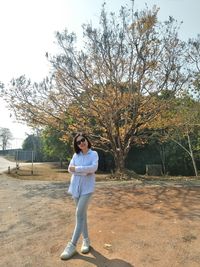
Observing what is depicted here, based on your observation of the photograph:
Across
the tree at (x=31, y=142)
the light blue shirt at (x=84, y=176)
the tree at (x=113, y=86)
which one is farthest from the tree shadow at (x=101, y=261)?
the tree at (x=31, y=142)

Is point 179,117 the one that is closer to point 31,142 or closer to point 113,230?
point 113,230

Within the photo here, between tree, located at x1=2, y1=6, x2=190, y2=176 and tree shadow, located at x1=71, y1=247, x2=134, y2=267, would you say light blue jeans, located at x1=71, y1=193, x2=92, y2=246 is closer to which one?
tree shadow, located at x1=71, y1=247, x2=134, y2=267

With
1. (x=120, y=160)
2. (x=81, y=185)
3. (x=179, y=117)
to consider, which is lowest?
(x=81, y=185)

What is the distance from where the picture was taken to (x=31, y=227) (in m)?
6.68

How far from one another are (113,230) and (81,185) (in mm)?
1557

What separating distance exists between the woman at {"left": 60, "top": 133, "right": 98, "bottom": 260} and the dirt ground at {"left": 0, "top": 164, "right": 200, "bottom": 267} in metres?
0.18

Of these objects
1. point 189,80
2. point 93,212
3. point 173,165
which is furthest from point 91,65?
point 173,165

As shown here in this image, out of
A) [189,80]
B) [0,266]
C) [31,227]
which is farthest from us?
[189,80]

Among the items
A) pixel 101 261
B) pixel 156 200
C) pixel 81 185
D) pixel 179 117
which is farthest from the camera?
pixel 179 117

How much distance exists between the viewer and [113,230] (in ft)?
20.1

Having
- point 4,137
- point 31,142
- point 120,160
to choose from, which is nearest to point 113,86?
point 120,160

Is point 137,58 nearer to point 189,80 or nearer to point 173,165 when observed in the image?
point 189,80

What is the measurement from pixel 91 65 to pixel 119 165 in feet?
17.3

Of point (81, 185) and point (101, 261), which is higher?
point (81, 185)
